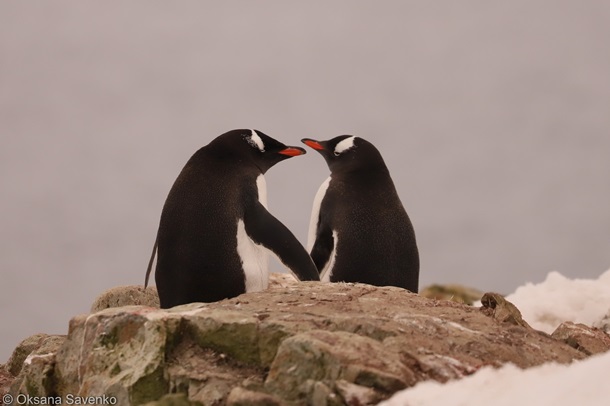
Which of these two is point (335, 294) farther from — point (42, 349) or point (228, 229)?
point (42, 349)

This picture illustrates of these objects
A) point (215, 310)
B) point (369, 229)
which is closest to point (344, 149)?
point (369, 229)

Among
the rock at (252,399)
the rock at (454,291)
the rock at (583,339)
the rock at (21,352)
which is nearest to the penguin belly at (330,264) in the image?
the rock at (21,352)

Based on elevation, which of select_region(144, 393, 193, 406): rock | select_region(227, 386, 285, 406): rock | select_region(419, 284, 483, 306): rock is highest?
select_region(419, 284, 483, 306): rock

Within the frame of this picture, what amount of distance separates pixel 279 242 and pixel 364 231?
187cm

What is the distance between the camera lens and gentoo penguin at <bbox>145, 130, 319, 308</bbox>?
8305mm

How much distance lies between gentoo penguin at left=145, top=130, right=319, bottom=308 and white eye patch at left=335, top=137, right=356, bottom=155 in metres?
2.56

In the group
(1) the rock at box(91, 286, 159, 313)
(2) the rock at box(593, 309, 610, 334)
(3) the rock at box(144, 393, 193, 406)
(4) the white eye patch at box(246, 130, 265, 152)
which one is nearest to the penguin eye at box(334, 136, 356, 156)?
(4) the white eye patch at box(246, 130, 265, 152)

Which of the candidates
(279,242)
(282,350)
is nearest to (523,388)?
(282,350)

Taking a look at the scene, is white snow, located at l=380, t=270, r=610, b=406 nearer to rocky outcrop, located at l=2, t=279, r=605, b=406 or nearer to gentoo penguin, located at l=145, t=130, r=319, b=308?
rocky outcrop, located at l=2, t=279, r=605, b=406

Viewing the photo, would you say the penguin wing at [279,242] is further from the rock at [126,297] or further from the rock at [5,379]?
the rock at [5,379]

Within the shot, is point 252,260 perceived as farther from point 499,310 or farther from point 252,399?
point 252,399

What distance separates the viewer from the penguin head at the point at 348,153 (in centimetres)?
1079

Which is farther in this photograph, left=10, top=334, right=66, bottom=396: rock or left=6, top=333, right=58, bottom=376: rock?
left=6, top=333, right=58, bottom=376: rock

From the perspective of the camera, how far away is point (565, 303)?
12.8 metres
